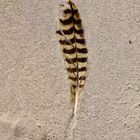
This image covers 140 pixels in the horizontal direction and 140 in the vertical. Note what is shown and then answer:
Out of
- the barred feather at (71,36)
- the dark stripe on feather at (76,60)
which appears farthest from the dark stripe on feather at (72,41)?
the dark stripe on feather at (76,60)

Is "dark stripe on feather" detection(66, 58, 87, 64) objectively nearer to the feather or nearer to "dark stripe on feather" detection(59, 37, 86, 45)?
the feather

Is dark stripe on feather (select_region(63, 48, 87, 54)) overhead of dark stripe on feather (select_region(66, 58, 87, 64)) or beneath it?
overhead

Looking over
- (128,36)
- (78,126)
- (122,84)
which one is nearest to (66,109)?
(78,126)

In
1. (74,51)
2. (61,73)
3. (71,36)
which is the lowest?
(61,73)

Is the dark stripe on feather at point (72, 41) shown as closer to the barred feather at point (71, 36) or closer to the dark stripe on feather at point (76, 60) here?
the barred feather at point (71, 36)

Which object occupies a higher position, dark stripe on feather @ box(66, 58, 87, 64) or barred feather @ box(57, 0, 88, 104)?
barred feather @ box(57, 0, 88, 104)

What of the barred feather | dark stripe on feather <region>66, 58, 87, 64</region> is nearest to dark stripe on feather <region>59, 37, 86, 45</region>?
the barred feather

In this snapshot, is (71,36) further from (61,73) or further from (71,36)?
(61,73)

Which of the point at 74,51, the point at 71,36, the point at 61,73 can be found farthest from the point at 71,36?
the point at 61,73
